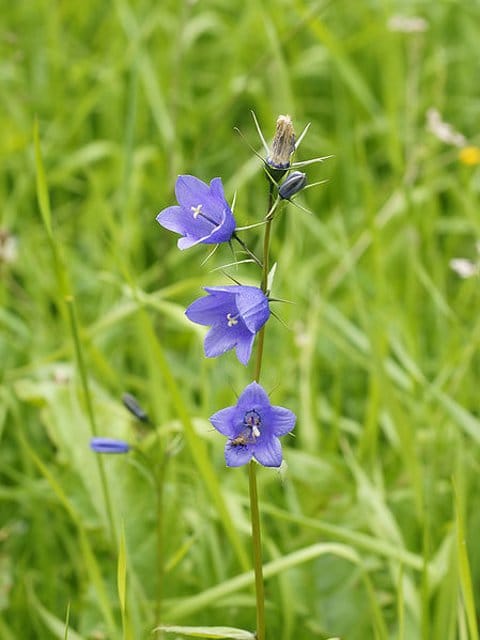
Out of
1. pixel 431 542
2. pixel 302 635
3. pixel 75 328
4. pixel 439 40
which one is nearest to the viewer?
pixel 75 328

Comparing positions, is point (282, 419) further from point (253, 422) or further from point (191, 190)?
point (191, 190)

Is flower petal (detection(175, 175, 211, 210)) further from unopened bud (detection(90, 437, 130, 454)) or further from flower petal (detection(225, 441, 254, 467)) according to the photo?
unopened bud (detection(90, 437, 130, 454))

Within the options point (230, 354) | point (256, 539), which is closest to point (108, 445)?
point (256, 539)

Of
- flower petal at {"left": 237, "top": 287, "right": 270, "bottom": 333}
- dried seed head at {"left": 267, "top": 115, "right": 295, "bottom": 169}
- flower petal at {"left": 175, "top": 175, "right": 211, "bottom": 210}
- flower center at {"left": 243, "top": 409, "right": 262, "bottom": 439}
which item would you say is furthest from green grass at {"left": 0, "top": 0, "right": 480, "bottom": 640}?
dried seed head at {"left": 267, "top": 115, "right": 295, "bottom": 169}

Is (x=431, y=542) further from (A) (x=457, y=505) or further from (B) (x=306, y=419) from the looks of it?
(A) (x=457, y=505)

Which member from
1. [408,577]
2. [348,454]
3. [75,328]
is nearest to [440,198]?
[348,454]
